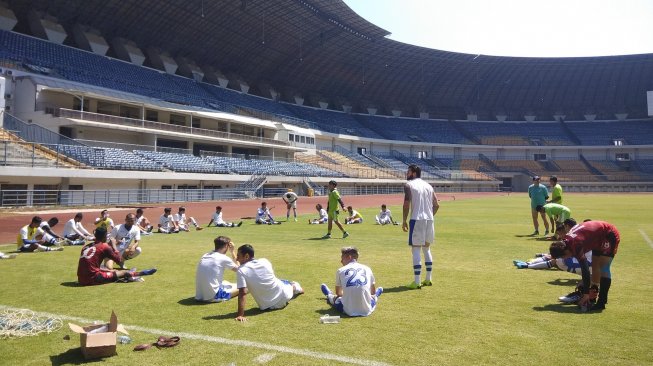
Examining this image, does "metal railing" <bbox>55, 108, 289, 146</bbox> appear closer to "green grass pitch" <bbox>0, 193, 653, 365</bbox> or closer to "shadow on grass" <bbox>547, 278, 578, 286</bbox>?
"green grass pitch" <bbox>0, 193, 653, 365</bbox>

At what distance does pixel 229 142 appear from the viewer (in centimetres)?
5419

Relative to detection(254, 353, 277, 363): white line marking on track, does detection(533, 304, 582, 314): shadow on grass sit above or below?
above

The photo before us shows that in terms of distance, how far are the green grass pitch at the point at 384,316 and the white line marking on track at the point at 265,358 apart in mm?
40

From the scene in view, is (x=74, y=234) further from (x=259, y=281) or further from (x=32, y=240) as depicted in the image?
(x=259, y=281)

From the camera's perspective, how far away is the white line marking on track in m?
4.88

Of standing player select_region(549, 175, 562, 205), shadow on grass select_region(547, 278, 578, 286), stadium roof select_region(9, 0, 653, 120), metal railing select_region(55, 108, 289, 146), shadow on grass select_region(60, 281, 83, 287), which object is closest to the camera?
shadow on grass select_region(547, 278, 578, 286)

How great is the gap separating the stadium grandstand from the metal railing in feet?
0.53

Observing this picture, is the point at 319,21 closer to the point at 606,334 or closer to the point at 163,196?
the point at 163,196

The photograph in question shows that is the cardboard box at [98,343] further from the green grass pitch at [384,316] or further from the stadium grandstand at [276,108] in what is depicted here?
the stadium grandstand at [276,108]


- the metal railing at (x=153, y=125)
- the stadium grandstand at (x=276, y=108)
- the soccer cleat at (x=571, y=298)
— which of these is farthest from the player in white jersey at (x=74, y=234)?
the metal railing at (x=153, y=125)

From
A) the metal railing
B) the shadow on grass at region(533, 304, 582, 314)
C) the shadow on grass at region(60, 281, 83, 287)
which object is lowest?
the shadow on grass at region(60, 281, 83, 287)

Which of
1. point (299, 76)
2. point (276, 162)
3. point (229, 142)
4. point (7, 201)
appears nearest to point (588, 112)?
point (299, 76)

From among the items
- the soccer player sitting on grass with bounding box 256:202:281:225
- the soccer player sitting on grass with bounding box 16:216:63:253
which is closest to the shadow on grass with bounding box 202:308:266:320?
the soccer player sitting on grass with bounding box 16:216:63:253

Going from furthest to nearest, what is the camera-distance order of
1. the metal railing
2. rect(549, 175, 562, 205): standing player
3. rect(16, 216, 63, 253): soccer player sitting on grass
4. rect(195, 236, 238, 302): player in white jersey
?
1. the metal railing
2. rect(549, 175, 562, 205): standing player
3. rect(16, 216, 63, 253): soccer player sitting on grass
4. rect(195, 236, 238, 302): player in white jersey
